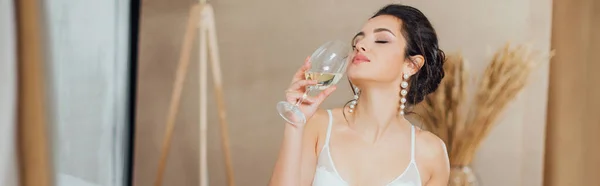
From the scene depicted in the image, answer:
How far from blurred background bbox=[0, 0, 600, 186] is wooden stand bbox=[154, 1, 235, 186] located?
12mm

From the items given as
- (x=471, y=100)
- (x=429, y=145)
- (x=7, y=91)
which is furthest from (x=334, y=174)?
(x=7, y=91)

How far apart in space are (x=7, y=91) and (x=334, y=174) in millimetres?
820

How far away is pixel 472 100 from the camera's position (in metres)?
1.34

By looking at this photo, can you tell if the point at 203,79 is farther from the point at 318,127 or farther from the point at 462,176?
the point at 462,176

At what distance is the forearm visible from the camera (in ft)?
4.44

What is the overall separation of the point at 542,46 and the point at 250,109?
651 millimetres

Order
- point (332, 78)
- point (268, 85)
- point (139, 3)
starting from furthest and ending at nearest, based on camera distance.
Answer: point (139, 3) < point (268, 85) < point (332, 78)

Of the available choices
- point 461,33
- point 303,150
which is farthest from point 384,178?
point 461,33

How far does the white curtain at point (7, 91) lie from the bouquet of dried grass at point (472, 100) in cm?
96

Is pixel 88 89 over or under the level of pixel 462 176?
over

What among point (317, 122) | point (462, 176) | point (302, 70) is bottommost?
point (462, 176)

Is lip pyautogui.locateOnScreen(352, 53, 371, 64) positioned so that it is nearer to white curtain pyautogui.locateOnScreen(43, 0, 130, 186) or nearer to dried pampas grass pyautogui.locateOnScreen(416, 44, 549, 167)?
dried pampas grass pyautogui.locateOnScreen(416, 44, 549, 167)

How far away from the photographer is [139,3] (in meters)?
1.65

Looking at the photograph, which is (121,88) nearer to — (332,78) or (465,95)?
(332,78)
